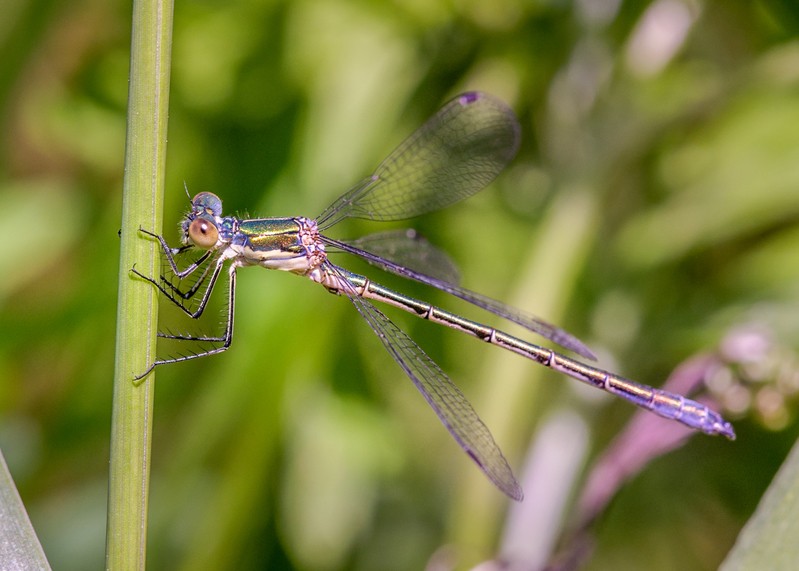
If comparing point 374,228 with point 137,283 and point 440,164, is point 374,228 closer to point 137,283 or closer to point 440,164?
point 440,164

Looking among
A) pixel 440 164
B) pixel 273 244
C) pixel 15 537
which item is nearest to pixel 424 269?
pixel 440 164

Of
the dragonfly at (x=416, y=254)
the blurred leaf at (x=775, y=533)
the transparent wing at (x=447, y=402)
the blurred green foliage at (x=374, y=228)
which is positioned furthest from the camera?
the blurred green foliage at (x=374, y=228)

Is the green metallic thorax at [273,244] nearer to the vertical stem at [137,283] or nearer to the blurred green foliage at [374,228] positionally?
the blurred green foliage at [374,228]

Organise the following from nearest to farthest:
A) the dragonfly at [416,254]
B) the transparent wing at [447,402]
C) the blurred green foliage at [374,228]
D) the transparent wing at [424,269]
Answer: the transparent wing at [447,402] < the dragonfly at [416,254] < the transparent wing at [424,269] < the blurred green foliage at [374,228]

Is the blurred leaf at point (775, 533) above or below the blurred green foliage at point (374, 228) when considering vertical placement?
below

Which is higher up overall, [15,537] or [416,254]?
[416,254]

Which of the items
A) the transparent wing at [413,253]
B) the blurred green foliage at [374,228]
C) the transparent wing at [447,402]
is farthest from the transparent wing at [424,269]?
the blurred green foliage at [374,228]

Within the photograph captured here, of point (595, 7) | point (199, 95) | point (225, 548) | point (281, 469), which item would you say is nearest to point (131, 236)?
point (225, 548)
